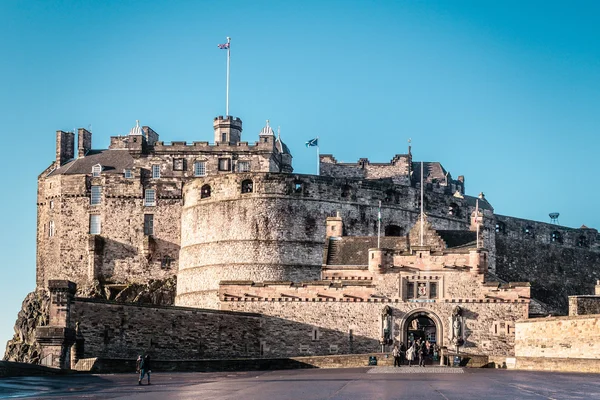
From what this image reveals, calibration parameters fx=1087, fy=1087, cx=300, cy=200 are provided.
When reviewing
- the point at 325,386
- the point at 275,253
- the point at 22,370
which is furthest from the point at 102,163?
the point at 325,386

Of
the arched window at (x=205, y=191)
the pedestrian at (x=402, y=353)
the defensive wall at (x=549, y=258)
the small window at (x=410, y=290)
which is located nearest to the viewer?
the pedestrian at (x=402, y=353)

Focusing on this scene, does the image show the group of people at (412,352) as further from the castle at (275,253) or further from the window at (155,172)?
the window at (155,172)

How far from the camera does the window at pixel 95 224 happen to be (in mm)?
74125

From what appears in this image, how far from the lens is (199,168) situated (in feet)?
244

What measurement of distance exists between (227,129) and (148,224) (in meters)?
10.2

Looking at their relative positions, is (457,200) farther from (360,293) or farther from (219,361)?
(219,361)

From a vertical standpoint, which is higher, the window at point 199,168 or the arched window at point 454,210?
the window at point 199,168

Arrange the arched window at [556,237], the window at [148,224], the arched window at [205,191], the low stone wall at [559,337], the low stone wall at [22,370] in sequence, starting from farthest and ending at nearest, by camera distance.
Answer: the arched window at [556,237] < the window at [148,224] < the arched window at [205,191] < the low stone wall at [559,337] < the low stone wall at [22,370]

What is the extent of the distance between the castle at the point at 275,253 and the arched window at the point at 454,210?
0.09 metres

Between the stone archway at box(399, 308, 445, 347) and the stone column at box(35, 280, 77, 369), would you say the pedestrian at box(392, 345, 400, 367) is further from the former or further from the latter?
the stone column at box(35, 280, 77, 369)

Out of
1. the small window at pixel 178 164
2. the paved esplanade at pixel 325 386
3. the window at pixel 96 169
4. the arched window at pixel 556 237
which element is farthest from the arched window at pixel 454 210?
the paved esplanade at pixel 325 386

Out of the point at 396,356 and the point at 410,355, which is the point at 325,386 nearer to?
the point at 396,356

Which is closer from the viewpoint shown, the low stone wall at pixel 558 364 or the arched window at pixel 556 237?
the low stone wall at pixel 558 364

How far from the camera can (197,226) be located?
68.9 m
